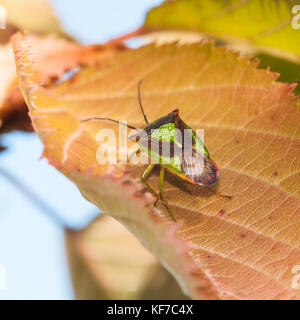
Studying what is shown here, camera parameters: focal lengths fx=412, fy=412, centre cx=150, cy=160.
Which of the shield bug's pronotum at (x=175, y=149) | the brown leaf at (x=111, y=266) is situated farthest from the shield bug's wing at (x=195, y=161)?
the brown leaf at (x=111, y=266)

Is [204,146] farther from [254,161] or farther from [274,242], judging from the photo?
[274,242]

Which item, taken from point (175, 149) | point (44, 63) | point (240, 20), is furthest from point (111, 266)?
point (240, 20)

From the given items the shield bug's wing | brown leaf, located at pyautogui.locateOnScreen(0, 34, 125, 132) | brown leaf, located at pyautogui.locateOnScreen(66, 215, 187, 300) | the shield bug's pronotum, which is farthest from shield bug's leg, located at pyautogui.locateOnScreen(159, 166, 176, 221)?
brown leaf, located at pyautogui.locateOnScreen(66, 215, 187, 300)

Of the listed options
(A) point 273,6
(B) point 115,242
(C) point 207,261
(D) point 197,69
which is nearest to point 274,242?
(C) point 207,261

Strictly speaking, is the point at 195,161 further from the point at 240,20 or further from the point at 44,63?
the point at 44,63

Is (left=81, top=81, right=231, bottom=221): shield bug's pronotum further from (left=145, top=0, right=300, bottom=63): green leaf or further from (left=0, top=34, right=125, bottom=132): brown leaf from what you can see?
(left=145, top=0, right=300, bottom=63): green leaf

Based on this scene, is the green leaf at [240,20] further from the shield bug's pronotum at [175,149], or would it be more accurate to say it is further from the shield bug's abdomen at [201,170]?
the shield bug's abdomen at [201,170]
